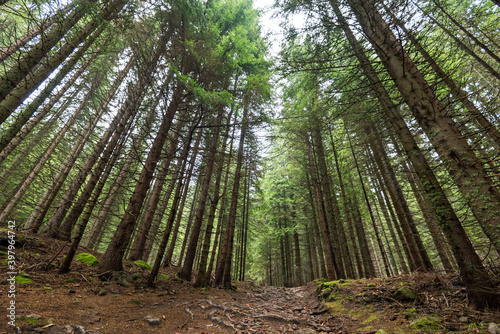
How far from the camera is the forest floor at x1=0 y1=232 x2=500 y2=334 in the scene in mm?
3230

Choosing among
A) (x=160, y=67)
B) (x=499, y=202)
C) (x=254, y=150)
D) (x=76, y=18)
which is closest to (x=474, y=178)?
(x=499, y=202)

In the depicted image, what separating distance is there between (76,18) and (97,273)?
8.09 m

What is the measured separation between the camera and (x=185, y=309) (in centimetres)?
501

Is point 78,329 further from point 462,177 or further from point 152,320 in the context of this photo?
point 462,177

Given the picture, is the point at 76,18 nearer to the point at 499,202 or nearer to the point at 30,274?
the point at 30,274

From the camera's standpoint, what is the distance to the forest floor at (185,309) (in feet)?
10.6

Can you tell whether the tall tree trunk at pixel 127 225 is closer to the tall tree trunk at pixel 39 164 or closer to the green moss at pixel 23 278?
the green moss at pixel 23 278

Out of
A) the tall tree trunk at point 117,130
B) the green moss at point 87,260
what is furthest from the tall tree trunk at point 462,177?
the green moss at point 87,260

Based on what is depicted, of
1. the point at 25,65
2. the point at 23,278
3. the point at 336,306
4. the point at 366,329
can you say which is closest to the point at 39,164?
the point at 25,65

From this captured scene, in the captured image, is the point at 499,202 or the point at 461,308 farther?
the point at 461,308

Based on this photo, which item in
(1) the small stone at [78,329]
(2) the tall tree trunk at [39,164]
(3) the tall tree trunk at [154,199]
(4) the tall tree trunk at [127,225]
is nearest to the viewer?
(1) the small stone at [78,329]

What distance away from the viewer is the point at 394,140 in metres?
11.1

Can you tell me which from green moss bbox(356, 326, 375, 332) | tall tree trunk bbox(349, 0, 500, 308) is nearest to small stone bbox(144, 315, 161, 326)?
green moss bbox(356, 326, 375, 332)

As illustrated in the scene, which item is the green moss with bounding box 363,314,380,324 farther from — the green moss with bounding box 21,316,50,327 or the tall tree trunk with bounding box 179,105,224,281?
the green moss with bounding box 21,316,50,327
